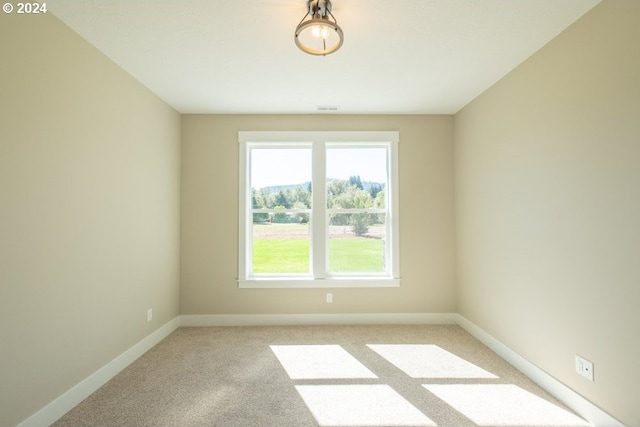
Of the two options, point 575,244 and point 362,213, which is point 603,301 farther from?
point 362,213

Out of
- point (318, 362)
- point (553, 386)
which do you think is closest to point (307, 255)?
point (318, 362)

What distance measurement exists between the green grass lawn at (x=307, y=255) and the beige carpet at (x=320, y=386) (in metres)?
0.88

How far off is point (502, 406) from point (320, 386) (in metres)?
1.32

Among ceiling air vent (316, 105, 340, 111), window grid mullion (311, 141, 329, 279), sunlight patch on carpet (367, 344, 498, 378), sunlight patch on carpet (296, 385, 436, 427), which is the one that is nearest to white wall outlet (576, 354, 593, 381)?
sunlight patch on carpet (367, 344, 498, 378)

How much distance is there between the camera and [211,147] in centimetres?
388

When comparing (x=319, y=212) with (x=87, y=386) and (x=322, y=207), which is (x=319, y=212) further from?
(x=87, y=386)

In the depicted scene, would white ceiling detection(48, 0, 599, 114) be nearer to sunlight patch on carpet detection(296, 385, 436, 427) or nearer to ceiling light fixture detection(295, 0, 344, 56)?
ceiling light fixture detection(295, 0, 344, 56)

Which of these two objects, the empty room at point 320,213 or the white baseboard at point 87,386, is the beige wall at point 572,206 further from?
the white baseboard at point 87,386

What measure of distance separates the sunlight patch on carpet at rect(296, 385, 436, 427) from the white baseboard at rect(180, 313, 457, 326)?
1.42 metres

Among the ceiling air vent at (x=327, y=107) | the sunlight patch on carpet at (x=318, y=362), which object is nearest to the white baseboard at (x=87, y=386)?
the sunlight patch on carpet at (x=318, y=362)

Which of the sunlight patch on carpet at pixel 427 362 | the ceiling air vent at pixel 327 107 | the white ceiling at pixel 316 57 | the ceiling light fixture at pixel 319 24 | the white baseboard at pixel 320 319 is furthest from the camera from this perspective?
the white baseboard at pixel 320 319

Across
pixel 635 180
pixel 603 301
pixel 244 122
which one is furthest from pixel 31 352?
pixel 635 180

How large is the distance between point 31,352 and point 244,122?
298 cm

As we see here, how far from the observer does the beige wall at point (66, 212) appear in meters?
1.75
